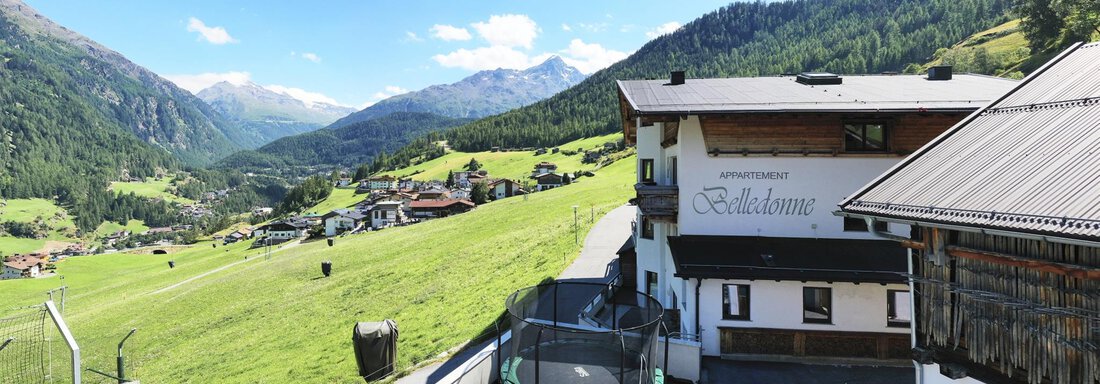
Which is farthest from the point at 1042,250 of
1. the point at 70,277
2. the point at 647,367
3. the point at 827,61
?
the point at 827,61

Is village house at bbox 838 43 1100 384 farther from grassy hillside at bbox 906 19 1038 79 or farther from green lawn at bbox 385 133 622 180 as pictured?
green lawn at bbox 385 133 622 180

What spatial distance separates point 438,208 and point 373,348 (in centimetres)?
8908

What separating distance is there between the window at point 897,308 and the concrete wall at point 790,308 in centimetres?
15

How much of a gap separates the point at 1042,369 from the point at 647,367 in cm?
537

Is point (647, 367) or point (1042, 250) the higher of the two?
point (1042, 250)

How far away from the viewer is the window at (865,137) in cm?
1703

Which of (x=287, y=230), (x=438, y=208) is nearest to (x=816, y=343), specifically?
(x=438, y=208)

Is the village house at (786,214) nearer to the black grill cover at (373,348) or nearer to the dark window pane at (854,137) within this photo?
the dark window pane at (854,137)

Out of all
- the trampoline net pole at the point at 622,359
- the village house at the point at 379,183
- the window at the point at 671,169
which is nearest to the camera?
the trampoline net pole at the point at 622,359

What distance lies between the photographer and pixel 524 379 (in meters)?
9.05

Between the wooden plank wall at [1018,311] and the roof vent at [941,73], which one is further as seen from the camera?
the roof vent at [941,73]

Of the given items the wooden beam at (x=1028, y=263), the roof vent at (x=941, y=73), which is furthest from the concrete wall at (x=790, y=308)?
the roof vent at (x=941, y=73)

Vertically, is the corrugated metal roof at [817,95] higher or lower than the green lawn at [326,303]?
higher

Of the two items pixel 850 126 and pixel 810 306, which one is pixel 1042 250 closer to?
pixel 810 306
